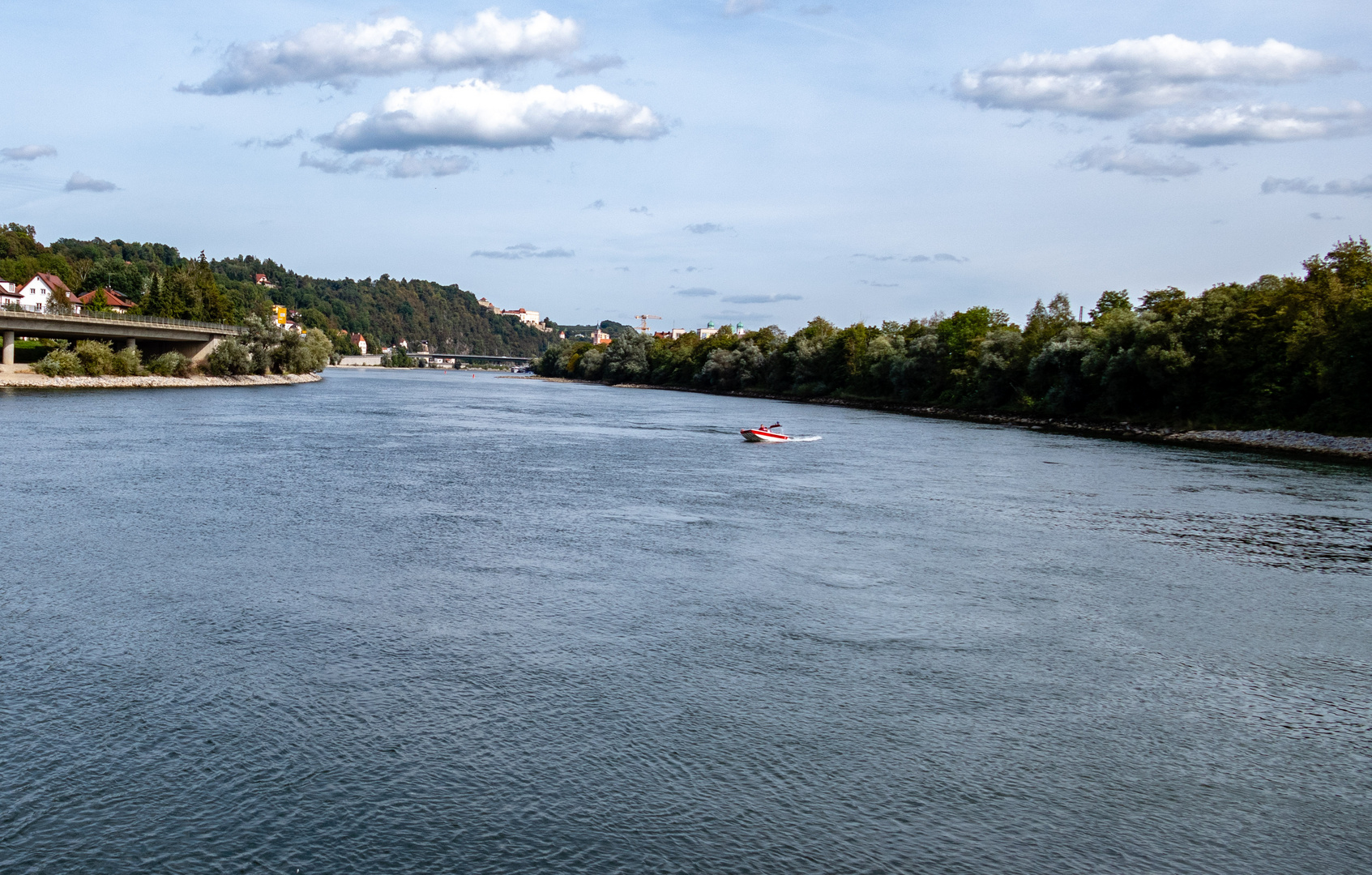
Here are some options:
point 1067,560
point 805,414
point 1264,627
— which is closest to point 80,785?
point 1264,627

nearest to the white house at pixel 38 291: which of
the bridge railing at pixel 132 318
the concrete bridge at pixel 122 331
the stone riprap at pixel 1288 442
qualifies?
the bridge railing at pixel 132 318

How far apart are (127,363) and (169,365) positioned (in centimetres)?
682

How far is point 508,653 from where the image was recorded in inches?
583

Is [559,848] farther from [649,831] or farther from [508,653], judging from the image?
[508,653]

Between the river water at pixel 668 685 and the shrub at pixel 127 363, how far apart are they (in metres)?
63.5

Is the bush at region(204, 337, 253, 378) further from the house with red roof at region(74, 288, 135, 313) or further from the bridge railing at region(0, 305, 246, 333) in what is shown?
the house with red roof at region(74, 288, 135, 313)

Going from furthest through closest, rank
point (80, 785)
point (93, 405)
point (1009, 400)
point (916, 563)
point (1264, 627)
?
point (1009, 400)
point (93, 405)
point (916, 563)
point (1264, 627)
point (80, 785)

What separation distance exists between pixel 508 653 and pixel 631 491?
18101 mm

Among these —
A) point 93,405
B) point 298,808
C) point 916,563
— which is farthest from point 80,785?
point 93,405

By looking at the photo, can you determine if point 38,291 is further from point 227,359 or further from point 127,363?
point 127,363

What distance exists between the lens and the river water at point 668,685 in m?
9.63

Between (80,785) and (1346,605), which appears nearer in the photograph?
(80,785)

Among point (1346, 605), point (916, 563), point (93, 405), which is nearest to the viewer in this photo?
point (1346, 605)

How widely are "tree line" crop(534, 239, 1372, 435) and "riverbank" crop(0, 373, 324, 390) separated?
67.2 meters
